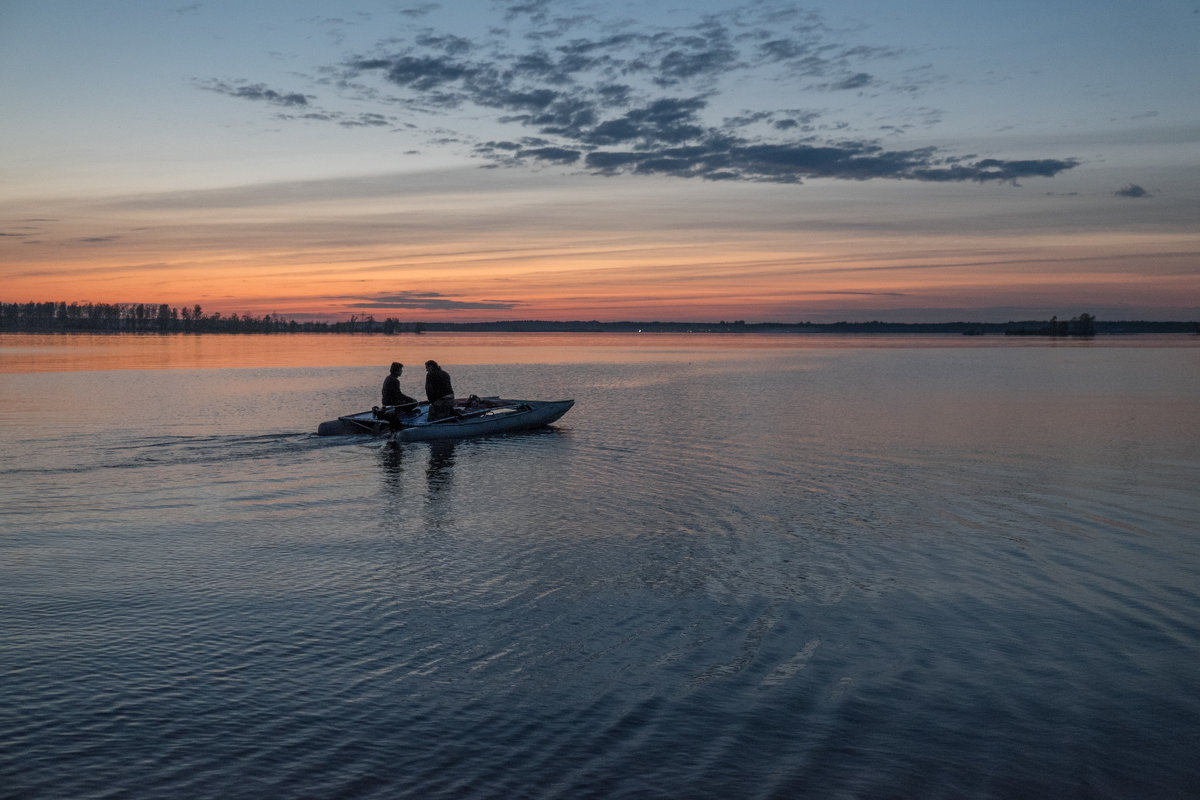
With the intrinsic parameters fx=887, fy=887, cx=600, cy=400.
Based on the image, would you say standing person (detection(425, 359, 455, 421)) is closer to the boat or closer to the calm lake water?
the boat

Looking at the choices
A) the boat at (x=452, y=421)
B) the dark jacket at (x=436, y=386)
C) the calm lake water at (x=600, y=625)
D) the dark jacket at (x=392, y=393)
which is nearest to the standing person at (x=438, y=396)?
the dark jacket at (x=436, y=386)

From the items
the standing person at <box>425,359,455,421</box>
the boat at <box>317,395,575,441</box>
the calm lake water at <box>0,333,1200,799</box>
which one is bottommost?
the calm lake water at <box>0,333,1200,799</box>

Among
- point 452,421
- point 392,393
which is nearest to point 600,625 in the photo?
point 452,421

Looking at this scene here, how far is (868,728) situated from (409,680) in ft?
14.8

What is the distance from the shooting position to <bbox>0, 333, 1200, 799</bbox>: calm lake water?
7.40 meters

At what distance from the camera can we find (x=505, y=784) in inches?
278

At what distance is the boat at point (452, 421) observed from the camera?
2936 centimetres

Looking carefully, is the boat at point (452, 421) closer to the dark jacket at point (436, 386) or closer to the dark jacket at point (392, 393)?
the dark jacket at point (392, 393)

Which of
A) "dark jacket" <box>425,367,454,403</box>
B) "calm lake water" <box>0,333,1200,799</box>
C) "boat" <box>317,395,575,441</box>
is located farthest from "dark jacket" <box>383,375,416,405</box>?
"calm lake water" <box>0,333,1200,799</box>

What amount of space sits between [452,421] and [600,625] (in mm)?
20276

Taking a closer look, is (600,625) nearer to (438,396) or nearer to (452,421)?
(452,421)

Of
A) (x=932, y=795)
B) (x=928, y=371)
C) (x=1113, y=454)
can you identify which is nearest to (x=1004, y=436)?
(x=1113, y=454)

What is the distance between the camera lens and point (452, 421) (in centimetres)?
3038

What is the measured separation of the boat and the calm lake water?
168 inches
